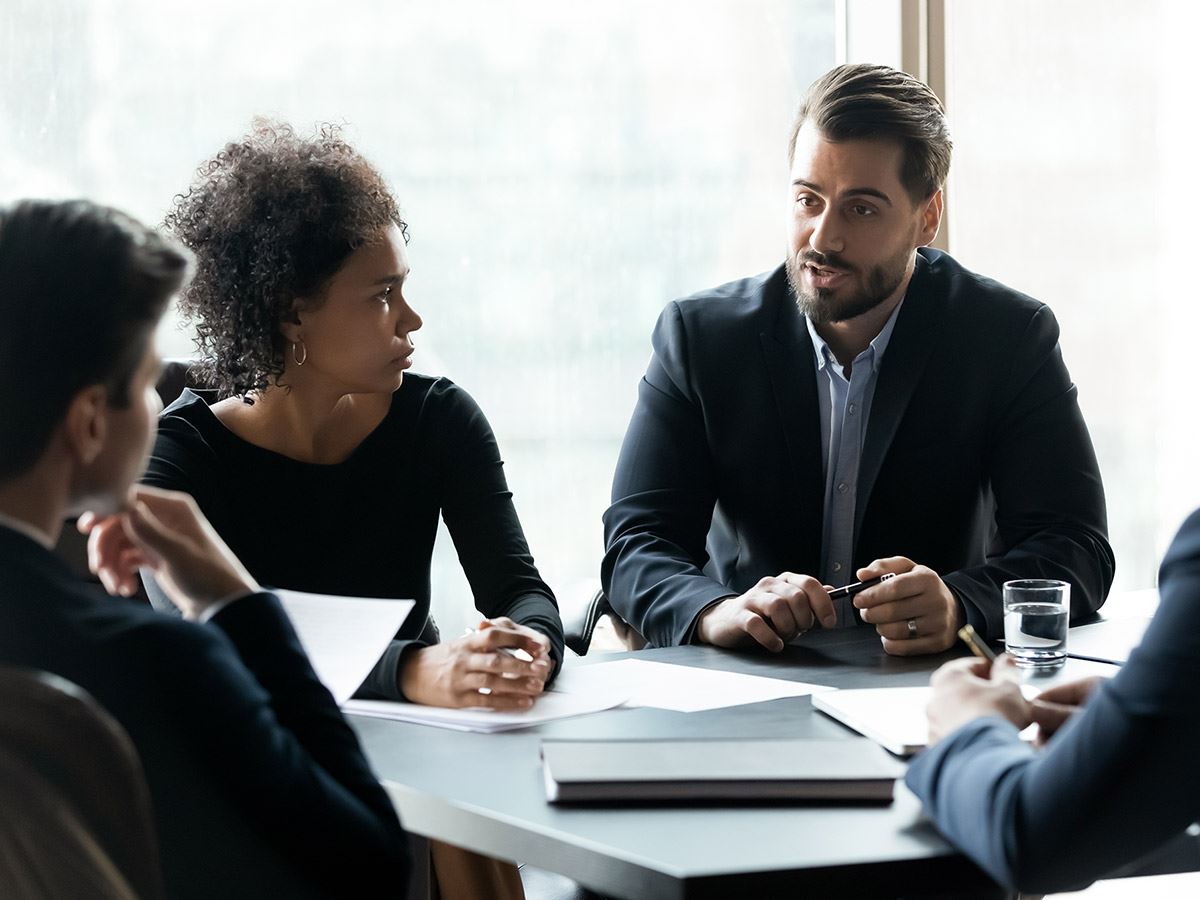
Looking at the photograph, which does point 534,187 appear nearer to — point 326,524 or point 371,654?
point 326,524

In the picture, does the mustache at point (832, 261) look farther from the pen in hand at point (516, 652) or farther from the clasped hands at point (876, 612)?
the pen in hand at point (516, 652)

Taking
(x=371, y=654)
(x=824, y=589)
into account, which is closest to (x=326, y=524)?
(x=371, y=654)

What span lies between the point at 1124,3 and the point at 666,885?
3.20 metres

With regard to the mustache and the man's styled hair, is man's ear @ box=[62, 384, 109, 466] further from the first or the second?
the mustache

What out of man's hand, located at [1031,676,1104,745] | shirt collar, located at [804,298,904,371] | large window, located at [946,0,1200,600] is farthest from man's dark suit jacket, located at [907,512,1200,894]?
large window, located at [946,0,1200,600]

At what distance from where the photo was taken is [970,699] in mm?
1158

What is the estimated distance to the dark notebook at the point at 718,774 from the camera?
109cm

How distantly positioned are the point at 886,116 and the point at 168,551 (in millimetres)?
1552

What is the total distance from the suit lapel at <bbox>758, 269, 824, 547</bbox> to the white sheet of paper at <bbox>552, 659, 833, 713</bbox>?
62cm

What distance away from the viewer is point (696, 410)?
7.33 ft

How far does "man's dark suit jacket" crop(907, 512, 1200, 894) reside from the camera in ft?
2.97

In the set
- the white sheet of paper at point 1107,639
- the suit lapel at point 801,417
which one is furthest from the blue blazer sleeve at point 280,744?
the suit lapel at point 801,417

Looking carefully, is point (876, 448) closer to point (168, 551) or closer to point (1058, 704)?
point (1058, 704)

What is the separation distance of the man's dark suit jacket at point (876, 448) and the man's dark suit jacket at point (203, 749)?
110 cm
